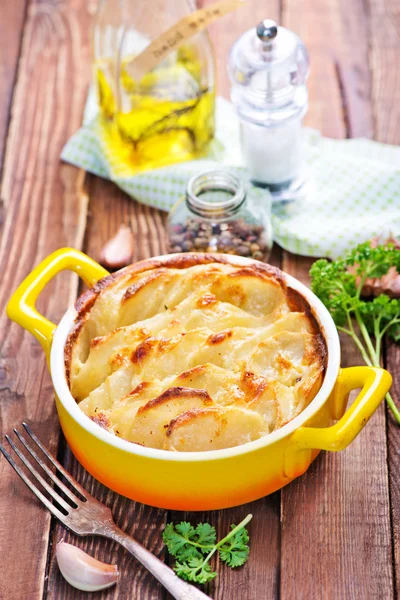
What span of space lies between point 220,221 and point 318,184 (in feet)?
1.56

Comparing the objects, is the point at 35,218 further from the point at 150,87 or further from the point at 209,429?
the point at 209,429

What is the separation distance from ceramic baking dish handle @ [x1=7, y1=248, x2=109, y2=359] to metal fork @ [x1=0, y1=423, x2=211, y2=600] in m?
0.25

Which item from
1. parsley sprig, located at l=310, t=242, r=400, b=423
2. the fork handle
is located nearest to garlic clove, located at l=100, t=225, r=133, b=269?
parsley sprig, located at l=310, t=242, r=400, b=423

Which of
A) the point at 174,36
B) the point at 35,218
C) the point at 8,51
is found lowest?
the point at 35,218

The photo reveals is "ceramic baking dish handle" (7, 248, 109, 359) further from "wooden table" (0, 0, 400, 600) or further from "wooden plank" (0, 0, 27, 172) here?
"wooden plank" (0, 0, 27, 172)

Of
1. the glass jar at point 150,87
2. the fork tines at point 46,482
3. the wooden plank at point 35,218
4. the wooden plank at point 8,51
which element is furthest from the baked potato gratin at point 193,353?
the wooden plank at point 8,51

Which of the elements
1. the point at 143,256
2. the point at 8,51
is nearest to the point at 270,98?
the point at 143,256

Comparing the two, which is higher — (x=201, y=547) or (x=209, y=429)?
(x=209, y=429)

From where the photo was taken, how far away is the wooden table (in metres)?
1.72

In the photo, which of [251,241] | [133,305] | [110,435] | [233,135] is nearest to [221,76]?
[233,135]

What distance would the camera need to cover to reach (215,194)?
2.39 meters

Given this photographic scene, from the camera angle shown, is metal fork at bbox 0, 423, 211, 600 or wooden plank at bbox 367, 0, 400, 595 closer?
metal fork at bbox 0, 423, 211, 600

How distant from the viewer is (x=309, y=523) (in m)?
1.80

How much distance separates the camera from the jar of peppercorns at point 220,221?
7.56 feet
